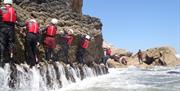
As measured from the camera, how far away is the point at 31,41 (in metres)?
18.8

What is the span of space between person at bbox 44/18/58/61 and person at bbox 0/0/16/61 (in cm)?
357

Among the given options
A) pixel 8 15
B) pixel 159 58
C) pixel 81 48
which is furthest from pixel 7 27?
pixel 159 58

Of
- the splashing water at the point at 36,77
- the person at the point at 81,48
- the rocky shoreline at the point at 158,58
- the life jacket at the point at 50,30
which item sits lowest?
the rocky shoreline at the point at 158,58

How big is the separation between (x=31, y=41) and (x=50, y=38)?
75.3 inches

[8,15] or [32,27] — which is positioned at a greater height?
[8,15]

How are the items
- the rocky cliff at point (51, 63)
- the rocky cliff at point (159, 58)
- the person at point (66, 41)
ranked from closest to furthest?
the rocky cliff at point (51, 63) < the person at point (66, 41) < the rocky cliff at point (159, 58)

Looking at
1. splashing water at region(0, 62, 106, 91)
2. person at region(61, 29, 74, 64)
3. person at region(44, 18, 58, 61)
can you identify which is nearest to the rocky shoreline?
person at region(61, 29, 74, 64)

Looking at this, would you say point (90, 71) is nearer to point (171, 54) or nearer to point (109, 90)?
point (109, 90)

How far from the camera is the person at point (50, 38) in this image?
20406 mm

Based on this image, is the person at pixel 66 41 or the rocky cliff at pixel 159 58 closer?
the person at pixel 66 41

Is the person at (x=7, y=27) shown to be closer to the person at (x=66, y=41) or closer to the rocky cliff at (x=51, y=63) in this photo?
the rocky cliff at (x=51, y=63)

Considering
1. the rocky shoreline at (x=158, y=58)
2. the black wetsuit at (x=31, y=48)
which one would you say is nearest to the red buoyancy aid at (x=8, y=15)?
the black wetsuit at (x=31, y=48)

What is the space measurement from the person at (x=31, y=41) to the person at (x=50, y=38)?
117cm

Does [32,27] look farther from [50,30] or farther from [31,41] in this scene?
[50,30]
